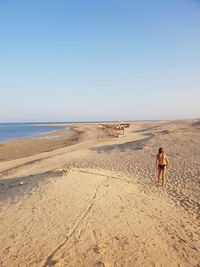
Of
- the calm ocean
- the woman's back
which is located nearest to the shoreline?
the calm ocean

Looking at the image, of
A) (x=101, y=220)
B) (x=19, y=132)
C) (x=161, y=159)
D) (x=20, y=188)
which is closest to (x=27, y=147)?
(x=20, y=188)

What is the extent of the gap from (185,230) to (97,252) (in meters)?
3.03

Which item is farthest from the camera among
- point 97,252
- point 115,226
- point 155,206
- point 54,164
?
point 54,164

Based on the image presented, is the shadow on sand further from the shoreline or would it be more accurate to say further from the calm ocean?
the calm ocean

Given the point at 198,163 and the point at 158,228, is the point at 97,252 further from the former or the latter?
the point at 198,163

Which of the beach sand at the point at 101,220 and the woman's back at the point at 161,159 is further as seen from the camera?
the woman's back at the point at 161,159

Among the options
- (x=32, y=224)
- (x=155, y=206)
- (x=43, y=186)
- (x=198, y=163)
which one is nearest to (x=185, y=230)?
(x=155, y=206)

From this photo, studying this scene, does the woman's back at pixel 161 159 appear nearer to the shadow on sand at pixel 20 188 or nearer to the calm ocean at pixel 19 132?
the shadow on sand at pixel 20 188

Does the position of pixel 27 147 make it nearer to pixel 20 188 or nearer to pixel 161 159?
pixel 20 188

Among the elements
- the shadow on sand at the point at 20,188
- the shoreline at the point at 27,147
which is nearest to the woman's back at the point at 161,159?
the shadow on sand at the point at 20,188

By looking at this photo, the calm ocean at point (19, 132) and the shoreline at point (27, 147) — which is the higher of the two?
the shoreline at point (27, 147)

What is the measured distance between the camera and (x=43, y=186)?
10625 mm

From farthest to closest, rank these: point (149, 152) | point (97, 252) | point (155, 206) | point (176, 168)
→ point (149, 152)
point (176, 168)
point (155, 206)
point (97, 252)

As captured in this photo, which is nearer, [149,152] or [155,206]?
[155,206]
